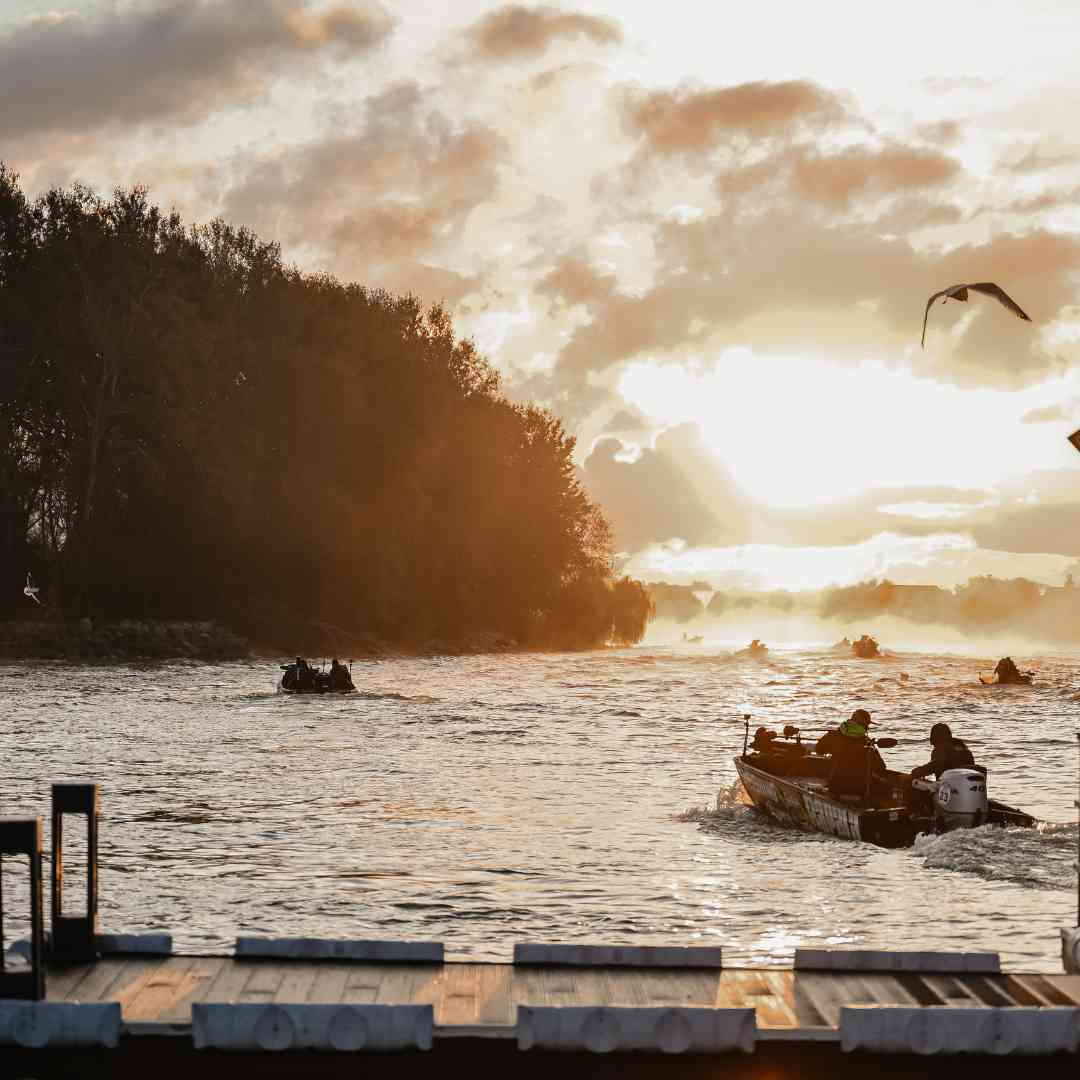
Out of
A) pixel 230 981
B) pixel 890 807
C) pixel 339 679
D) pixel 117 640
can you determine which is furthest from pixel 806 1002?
pixel 117 640

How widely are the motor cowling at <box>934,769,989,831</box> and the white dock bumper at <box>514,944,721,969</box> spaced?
12.4 metres

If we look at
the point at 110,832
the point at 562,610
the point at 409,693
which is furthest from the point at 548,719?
the point at 562,610

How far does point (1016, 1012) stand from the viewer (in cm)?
882

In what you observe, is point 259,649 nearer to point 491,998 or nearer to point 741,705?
point 741,705

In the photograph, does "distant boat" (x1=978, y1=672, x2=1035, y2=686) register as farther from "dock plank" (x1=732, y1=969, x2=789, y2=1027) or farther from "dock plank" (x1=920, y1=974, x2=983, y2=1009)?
"dock plank" (x1=732, y1=969, x2=789, y2=1027)

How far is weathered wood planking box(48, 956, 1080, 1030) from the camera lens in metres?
9.40

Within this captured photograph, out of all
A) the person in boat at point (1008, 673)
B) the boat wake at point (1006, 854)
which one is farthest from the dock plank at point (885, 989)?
the person in boat at point (1008, 673)

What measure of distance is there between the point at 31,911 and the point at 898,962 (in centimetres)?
566

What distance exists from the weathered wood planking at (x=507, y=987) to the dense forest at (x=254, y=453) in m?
60.4

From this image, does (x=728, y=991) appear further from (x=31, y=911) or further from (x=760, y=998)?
(x=31, y=911)

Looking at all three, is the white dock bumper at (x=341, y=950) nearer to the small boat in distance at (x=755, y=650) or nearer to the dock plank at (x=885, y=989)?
the dock plank at (x=885, y=989)

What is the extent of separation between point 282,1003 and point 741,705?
182 ft

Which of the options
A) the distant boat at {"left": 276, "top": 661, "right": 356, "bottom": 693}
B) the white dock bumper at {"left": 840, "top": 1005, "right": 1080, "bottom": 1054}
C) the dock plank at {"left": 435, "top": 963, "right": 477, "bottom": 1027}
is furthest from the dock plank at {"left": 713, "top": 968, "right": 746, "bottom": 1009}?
the distant boat at {"left": 276, "top": 661, "right": 356, "bottom": 693}

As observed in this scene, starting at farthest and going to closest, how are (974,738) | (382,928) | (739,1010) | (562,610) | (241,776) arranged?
(562,610)
(974,738)
(241,776)
(382,928)
(739,1010)
